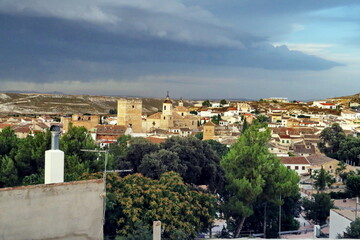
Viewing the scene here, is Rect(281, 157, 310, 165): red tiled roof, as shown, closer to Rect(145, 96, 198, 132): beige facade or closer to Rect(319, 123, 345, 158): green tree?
Rect(319, 123, 345, 158): green tree

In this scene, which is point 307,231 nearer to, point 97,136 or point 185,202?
point 185,202

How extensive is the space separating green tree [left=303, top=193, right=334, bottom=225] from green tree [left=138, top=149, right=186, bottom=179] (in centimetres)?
687

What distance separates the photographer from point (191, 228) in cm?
1225

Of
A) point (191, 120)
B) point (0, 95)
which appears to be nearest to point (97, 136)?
point (191, 120)

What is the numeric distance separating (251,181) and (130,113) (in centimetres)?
5019

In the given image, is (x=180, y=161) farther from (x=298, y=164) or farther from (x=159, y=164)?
(x=298, y=164)

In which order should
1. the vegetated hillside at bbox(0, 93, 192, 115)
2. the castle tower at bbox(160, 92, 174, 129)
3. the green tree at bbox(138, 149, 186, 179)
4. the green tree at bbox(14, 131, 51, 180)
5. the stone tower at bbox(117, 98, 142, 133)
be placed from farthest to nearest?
the vegetated hillside at bbox(0, 93, 192, 115) → the castle tower at bbox(160, 92, 174, 129) → the stone tower at bbox(117, 98, 142, 133) → the green tree at bbox(138, 149, 186, 179) → the green tree at bbox(14, 131, 51, 180)

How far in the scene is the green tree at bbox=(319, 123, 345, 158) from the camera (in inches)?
1921

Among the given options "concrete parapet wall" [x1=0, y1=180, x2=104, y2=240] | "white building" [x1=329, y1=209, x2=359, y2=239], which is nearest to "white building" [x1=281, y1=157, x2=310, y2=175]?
"white building" [x1=329, y1=209, x2=359, y2=239]

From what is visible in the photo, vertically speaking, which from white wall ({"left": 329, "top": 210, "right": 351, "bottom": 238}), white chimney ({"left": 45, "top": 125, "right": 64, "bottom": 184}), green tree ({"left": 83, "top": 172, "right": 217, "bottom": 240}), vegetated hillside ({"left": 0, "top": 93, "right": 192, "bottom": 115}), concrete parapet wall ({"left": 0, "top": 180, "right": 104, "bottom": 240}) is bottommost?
vegetated hillside ({"left": 0, "top": 93, "right": 192, "bottom": 115})

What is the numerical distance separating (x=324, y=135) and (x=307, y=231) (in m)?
34.3

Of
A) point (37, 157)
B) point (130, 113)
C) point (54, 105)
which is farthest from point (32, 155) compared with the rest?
point (54, 105)

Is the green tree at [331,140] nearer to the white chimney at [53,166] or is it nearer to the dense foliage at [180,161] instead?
the dense foliage at [180,161]

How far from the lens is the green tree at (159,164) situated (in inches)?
716
